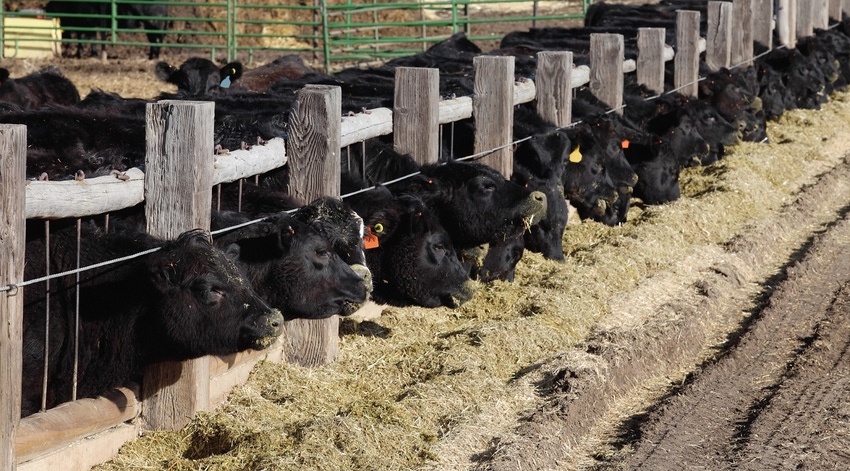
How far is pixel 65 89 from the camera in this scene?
12.0 metres

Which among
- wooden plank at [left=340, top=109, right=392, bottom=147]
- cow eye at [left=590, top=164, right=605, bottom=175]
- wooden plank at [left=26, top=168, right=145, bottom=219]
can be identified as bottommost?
cow eye at [left=590, top=164, right=605, bottom=175]

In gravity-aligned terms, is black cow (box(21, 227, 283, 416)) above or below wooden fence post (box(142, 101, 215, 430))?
below

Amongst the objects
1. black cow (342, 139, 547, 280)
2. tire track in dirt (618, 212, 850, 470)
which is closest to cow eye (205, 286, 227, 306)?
tire track in dirt (618, 212, 850, 470)

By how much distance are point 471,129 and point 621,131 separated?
2.23 meters

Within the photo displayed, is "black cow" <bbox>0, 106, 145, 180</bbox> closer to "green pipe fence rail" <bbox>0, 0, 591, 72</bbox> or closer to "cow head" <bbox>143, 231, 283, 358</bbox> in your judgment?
"cow head" <bbox>143, 231, 283, 358</bbox>

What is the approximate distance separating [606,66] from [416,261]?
16.3 feet

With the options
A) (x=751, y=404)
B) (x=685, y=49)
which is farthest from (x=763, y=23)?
(x=751, y=404)

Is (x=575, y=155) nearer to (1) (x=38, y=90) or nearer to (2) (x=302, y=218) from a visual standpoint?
(2) (x=302, y=218)

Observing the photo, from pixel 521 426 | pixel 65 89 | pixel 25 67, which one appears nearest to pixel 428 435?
pixel 521 426

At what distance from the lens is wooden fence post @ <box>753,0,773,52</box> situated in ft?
60.9

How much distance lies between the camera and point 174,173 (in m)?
5.35

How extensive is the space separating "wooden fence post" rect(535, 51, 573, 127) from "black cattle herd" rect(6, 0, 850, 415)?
0.18 metres

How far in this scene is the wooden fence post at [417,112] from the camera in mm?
7641

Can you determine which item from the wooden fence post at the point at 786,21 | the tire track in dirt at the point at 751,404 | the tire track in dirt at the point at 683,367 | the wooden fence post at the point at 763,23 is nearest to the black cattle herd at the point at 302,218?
Answer: the tire track in dirt at the point at 683,367
